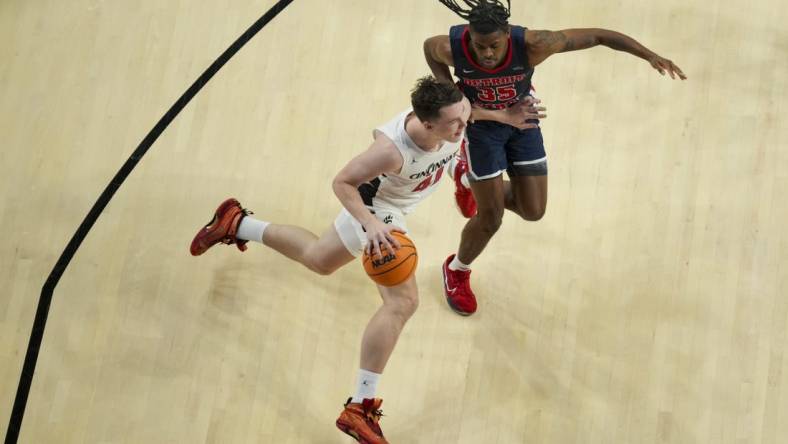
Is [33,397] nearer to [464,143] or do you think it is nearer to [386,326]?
[386,326]

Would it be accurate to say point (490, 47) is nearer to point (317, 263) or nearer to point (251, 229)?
point (317, 263)

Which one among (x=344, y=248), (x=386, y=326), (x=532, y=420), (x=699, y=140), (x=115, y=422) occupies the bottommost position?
(x=115, y=422)

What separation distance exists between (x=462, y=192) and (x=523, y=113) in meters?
0.75

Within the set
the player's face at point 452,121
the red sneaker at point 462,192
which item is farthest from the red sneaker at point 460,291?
the player's face at point 452,121

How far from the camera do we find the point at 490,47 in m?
3.73

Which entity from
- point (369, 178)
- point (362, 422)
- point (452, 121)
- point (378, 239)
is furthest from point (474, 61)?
point (362, 422)

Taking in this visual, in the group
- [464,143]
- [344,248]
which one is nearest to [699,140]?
[464,143]

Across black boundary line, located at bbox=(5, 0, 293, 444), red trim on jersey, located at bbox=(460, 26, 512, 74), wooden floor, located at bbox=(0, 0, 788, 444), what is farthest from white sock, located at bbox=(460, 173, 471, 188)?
black boundary line, located at bbox=(5, 0, 293, 444)

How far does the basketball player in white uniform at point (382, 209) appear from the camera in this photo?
361 centimetres

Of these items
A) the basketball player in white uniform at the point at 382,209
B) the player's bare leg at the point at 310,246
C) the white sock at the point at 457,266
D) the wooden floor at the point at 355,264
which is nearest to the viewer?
the basketball player in white uniform at the point at 382,209

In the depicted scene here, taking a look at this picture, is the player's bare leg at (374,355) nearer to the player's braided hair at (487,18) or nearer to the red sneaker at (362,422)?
the red sneaker at (362,422)

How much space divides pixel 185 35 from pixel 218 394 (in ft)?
6.67

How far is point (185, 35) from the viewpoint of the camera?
5160 millimetres

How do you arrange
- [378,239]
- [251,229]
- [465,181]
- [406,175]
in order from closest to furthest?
1. [378,239]
2. [406,175]
3. [251,229]
4. [465,181]
